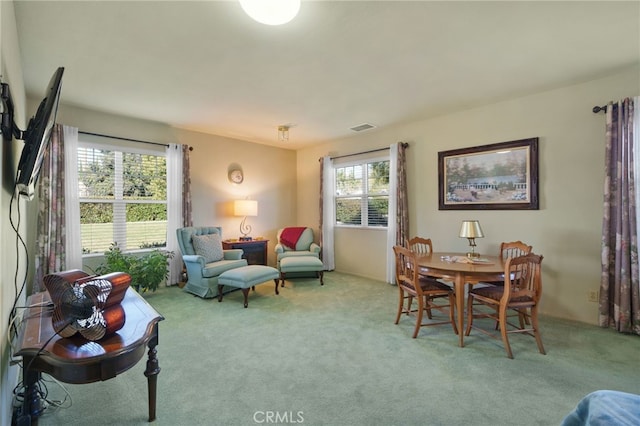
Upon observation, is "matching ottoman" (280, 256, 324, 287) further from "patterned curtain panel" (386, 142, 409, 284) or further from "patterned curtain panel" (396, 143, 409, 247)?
"patterned curtain panel" (396, 143, 409, 247)

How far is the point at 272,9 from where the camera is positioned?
66.4 inches

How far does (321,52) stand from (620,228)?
3.26 metres

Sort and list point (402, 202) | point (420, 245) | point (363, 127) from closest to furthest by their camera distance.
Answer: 1. point (420, 245)
2. point (402, 202)
3. point (363, 127)

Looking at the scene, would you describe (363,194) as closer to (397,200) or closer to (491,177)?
(397,200)

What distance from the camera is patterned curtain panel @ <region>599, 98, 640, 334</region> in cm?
269

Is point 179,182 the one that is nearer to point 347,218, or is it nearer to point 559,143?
point 347,218

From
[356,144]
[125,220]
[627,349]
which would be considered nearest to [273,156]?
[356,144]

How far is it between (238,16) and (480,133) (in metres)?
3.23

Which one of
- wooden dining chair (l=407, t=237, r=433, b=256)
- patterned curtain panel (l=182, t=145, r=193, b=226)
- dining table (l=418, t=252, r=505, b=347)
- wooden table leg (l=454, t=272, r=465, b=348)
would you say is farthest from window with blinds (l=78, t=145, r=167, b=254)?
wooden table leg (l=454, t=272, r=465, b=348)

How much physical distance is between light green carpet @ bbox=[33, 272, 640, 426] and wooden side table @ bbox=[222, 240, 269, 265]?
69.3 inches

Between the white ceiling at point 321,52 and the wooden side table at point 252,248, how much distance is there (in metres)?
2.20

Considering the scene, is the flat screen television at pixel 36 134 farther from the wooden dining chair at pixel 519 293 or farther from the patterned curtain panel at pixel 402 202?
the patterned curtain panel at pixel 402 202

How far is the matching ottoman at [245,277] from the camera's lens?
3.61m

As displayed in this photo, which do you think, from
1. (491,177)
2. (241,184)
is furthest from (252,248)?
(491,177)
